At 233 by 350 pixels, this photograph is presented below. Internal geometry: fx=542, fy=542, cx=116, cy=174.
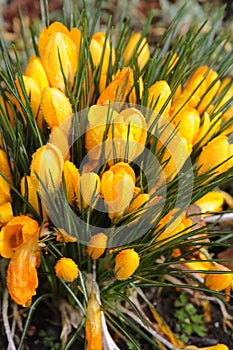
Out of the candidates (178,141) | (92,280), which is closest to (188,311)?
(92,280)

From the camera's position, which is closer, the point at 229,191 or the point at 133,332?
the point at 133,332

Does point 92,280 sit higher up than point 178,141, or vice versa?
point 178,141

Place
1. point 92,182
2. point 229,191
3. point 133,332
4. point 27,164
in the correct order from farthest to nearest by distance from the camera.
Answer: point 229,191
point 133,332
point 27,164
point 92,182

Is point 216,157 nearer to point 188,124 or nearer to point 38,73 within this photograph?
point 188,124

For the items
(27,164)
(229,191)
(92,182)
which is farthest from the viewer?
(229,191)

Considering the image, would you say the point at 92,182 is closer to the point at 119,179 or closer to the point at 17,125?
the point at 119,179

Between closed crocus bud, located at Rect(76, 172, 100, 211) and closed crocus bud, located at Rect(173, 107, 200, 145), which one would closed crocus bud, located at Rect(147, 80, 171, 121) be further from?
closed crocus bud, located at Rect(76, 172, 100, 211)

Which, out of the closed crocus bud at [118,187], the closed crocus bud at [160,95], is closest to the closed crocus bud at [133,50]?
the closed crocus bud at [160,95]

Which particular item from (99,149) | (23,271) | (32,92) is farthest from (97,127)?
(23,271)
